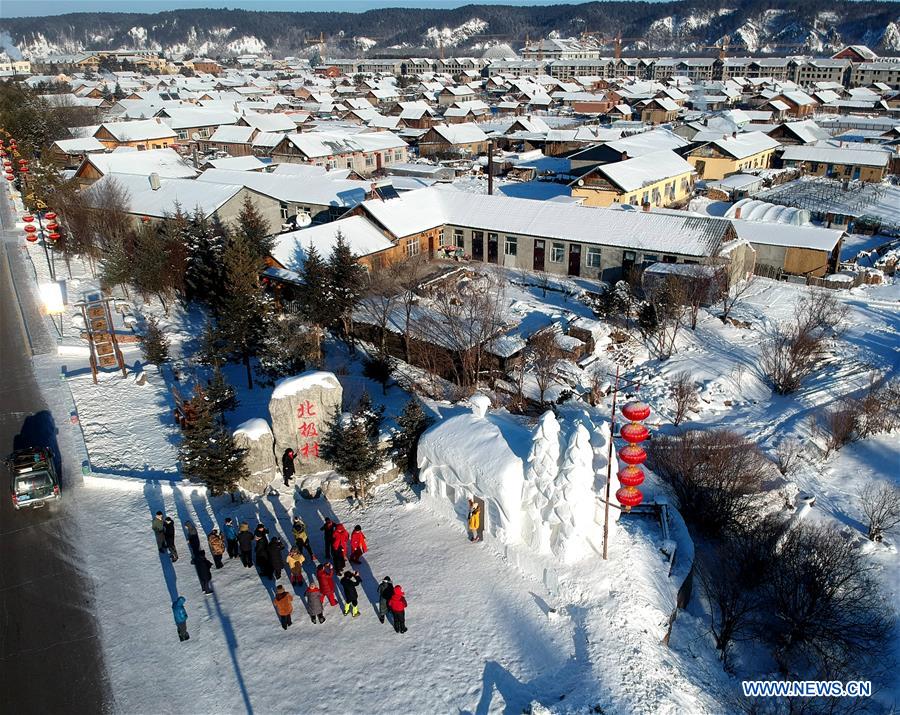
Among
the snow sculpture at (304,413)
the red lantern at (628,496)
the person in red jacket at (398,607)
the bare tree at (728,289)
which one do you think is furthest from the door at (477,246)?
the person in red jacket at (398,607)

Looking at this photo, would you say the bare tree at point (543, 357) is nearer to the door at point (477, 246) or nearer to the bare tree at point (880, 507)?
the bare tree at point (880, 507)

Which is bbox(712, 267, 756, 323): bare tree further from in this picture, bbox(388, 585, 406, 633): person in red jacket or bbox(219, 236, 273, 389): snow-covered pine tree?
bbox(388, 585, 406, 633): person in red jacket

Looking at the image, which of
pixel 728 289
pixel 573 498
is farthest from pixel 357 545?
pixel 728 289

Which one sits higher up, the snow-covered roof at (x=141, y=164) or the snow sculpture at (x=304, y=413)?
the snow-covered roof at (x=141, y=164)

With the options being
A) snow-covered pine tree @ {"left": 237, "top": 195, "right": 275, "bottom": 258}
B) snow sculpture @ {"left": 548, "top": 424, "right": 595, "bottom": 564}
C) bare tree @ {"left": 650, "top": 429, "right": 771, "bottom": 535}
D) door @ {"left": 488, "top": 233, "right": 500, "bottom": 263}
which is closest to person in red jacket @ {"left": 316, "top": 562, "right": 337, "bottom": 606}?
snow sculpture @ {"left": 548, "top": 424, "right": 595, "bottom": 564}

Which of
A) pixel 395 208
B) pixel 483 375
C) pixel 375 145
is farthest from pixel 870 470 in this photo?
pixel 375 145

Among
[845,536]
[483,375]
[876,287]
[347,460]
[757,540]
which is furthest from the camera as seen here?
[876,287]

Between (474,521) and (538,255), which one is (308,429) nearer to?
(474,521)

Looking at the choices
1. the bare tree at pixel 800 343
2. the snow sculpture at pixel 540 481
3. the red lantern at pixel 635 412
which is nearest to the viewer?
the red lantern at pixel 635 412

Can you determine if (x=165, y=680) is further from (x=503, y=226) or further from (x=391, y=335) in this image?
(x=503, y=226)
